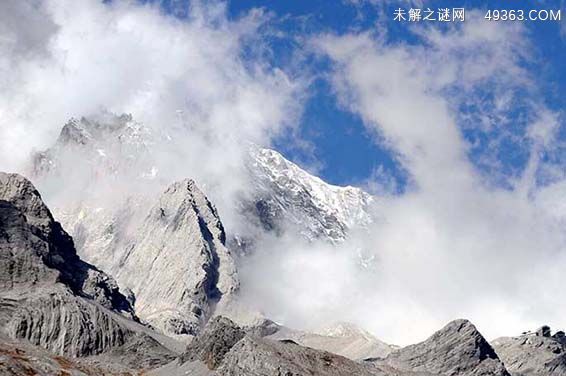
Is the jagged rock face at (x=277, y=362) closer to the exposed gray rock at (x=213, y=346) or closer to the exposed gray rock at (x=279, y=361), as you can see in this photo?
the exposed gray rock at (x=279, y=361)

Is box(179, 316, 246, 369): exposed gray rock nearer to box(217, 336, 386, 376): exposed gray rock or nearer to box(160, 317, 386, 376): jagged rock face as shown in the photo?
box(160, 317, 386, 376): jagged rock face

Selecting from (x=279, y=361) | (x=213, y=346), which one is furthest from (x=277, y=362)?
(x=213, y=346)

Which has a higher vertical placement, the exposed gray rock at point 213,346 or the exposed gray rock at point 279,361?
the exposed gray rock at point 213,346

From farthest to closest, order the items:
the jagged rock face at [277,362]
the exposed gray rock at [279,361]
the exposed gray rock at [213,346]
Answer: the exposed gray rock at [213,346], the jagged rock face at [277,362], the exposed gray rock at [279,361]

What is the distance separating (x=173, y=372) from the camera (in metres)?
193

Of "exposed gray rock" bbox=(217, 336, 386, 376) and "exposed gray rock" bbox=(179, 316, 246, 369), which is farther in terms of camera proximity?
"exposed gray rock" bbox=(179, 316, 246, 369)

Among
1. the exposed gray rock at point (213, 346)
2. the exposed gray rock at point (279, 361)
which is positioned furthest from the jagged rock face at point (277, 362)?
the exposed gray rock at point (213, 346)

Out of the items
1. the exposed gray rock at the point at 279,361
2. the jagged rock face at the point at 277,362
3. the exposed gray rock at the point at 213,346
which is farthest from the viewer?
the exposed gray rock at the point at 213,346

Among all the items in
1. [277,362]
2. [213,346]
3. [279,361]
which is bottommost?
[277,362]

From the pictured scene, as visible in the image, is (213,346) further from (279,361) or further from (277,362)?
(277,362)

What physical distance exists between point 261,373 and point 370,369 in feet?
84.2

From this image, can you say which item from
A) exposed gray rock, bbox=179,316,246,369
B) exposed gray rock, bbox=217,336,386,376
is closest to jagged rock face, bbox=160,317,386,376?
exposed gray rock, bbox=217,336,386,376

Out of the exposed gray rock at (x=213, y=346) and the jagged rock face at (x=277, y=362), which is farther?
the exposed gray rock at (x=213, y=346)

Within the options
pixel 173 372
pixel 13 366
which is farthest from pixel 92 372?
pixel 13 366
